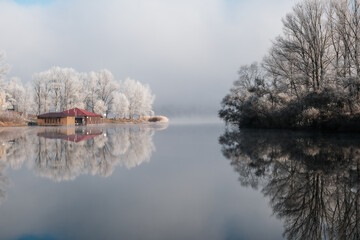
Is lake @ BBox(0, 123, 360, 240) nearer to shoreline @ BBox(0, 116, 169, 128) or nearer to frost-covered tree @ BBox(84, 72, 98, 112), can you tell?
shoreline @ BBox(0, 116, 169, 128)

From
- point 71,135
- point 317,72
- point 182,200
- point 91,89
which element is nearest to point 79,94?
point 91,89

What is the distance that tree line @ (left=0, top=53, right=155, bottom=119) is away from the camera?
265 feet

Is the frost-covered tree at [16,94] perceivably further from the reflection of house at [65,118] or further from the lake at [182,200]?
the lake at [182,200]

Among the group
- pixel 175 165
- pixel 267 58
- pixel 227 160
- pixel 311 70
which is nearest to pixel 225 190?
pixel 175 165


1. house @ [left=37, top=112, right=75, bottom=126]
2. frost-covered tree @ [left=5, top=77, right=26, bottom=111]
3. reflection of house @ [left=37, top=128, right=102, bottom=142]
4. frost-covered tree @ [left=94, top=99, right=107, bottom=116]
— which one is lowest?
reflection of house @ [left=37, top=128, right=102, bottom=142]

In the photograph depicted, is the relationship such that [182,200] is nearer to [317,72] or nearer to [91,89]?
[317,72]

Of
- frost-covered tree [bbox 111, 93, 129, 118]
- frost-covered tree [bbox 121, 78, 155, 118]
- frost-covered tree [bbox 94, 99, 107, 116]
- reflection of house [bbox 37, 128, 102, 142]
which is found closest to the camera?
reflection of house [bbox 37, 128, 102, 142]

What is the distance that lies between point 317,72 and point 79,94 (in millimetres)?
67122

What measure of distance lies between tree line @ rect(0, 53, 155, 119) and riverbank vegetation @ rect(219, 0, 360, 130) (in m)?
56.3

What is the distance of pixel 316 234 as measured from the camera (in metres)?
4.61

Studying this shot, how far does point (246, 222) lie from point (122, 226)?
2.18 meters

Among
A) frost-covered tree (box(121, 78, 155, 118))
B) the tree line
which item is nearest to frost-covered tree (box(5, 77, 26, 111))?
the tree line

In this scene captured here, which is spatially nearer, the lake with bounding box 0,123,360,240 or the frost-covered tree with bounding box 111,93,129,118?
the lake with bounding box 0,123,360,240

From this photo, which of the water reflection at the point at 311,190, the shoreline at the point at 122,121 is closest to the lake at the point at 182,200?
the water reflection at the point at 311,190
